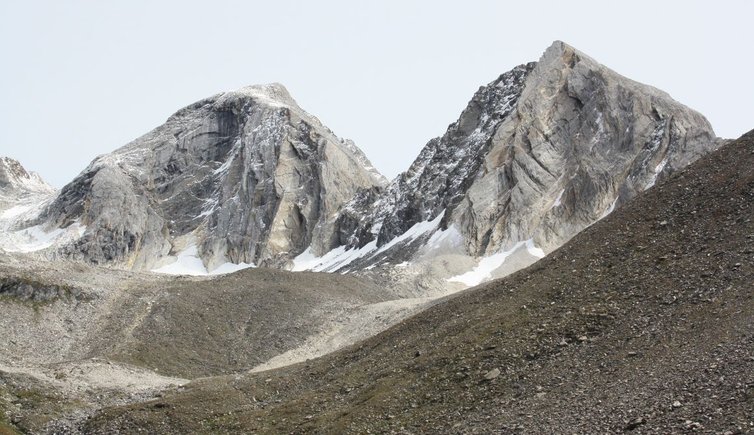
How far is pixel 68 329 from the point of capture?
74.8 meters

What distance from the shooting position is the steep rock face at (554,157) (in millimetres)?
124250

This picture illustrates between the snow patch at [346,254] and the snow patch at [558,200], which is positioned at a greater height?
the snow patch at [346,254]

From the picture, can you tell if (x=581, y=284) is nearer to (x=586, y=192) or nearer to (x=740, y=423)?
(x=740, y=423)

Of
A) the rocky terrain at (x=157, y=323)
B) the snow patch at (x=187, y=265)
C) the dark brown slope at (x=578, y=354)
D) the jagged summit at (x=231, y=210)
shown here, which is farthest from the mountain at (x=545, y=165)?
the dark brown slope at (x=578, y=354)

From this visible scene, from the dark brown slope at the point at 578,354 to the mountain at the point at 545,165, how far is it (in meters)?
67.3

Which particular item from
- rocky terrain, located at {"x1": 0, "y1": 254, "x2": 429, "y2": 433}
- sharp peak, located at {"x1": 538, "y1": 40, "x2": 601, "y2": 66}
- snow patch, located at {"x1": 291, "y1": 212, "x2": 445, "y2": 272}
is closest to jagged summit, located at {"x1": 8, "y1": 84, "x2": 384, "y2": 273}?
snow patch, located at {"x1": 291, "y1": 212, "x2": 445, "y2": 272}

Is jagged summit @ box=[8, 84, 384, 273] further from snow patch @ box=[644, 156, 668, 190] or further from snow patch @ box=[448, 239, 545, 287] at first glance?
snow patch @ box=[644, 156, 668, 190]

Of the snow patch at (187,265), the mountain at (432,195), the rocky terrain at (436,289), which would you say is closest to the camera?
the rocky terrain at (436,289)

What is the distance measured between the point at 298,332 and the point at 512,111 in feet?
253

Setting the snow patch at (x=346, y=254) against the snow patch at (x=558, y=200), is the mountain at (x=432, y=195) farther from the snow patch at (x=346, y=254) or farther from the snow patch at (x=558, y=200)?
the snow patch at (x=346, y=254)

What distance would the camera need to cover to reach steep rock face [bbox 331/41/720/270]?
408 ft

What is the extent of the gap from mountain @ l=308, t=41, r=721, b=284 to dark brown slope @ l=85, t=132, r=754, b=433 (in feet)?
221

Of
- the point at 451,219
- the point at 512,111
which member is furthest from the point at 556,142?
the point at 451,219

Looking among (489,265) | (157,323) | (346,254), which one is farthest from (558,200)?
(157,323)
